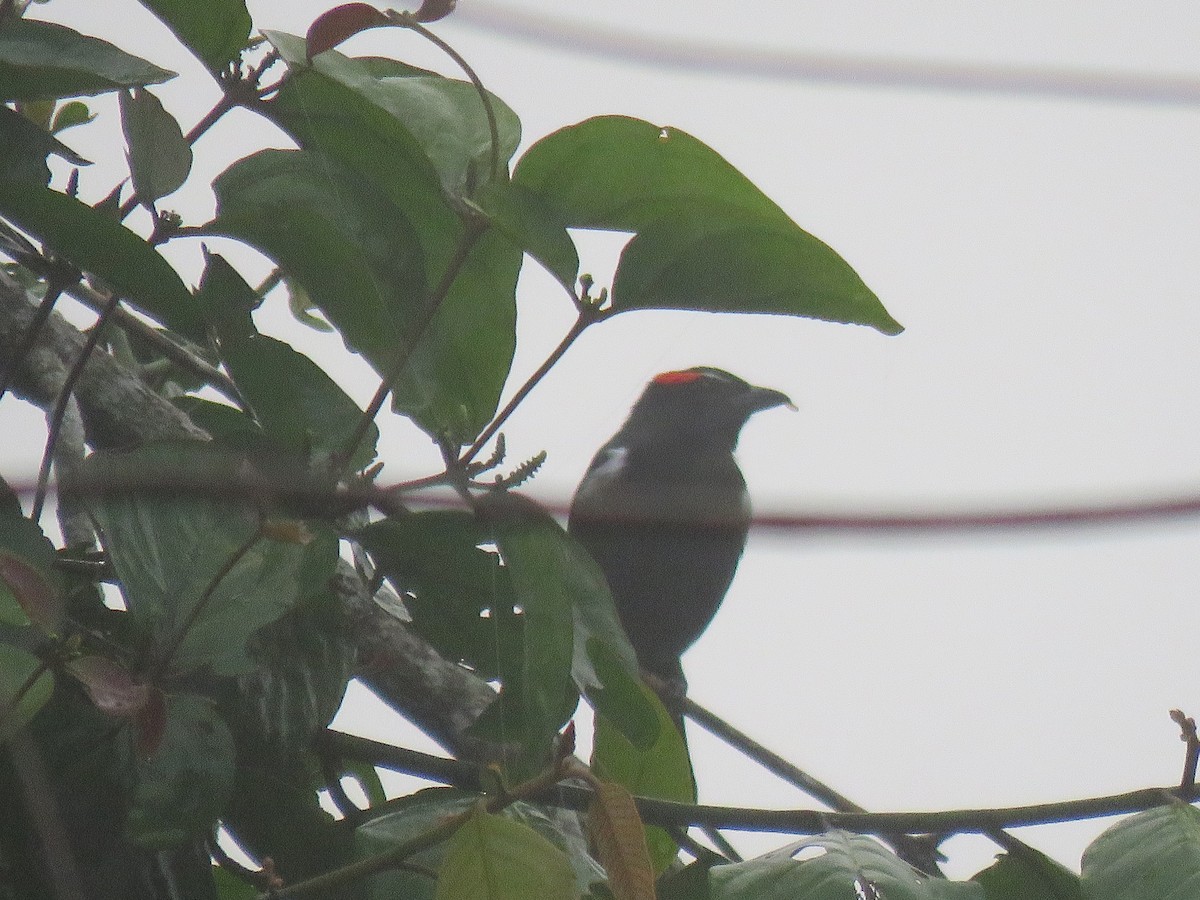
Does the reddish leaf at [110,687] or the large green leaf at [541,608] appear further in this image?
the large green leaf at [541,608]

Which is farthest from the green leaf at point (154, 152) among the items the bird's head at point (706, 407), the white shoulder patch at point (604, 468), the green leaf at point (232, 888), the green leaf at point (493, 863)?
the bird's head at point (706, 407)

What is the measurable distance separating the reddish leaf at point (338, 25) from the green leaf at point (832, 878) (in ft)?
2.99

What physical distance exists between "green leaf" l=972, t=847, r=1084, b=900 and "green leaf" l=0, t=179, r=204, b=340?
111cm

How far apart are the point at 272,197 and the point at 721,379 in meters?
3.45

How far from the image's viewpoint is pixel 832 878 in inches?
51.9

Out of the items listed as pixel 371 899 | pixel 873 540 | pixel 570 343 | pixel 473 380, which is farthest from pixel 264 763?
pixel 873 540

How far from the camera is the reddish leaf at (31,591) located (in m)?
1.09

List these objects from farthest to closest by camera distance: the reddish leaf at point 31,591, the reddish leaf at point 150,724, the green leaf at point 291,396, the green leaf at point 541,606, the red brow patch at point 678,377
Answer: the red brow patch at point 678,377
the green leaf at point 291,396
the green leaf at point 541,606
the reddish leaf at point 150,724
the reddish leaf at point 31,591

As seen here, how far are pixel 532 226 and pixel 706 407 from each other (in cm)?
344

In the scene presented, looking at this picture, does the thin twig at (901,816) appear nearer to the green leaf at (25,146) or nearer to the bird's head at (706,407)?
the green leaf at (25,146)

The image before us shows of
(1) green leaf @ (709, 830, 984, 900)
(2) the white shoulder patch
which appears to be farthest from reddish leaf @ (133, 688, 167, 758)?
(2) the white shoulder patch

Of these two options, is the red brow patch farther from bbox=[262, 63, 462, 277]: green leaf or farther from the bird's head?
bbox=[262, 63, 462, 277]: green leaf

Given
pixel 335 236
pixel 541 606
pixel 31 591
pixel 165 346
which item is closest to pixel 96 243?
pixel 335 236

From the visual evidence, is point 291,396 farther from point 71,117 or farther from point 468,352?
point 71,117
